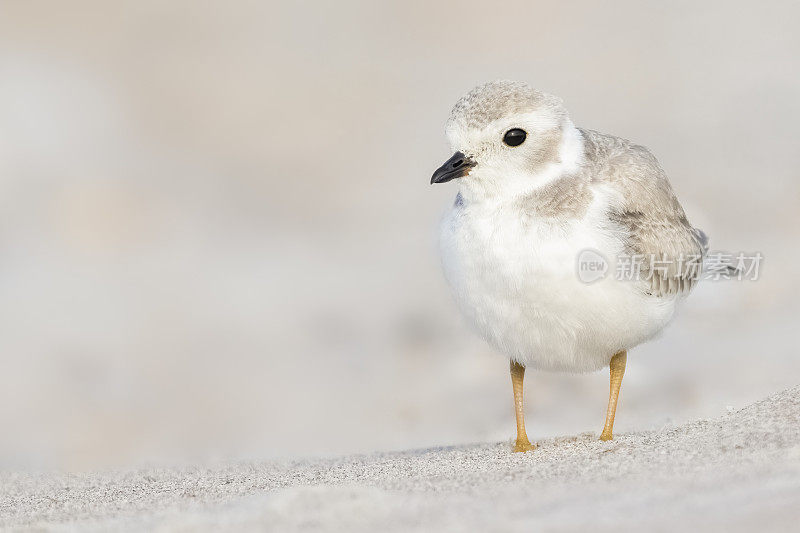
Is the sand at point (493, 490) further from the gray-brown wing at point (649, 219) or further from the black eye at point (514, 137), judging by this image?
the black eye at point (514, 137)

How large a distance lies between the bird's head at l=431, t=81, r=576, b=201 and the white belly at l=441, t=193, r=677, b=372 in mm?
164

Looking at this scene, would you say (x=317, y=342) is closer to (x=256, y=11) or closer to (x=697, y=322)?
(x=697, y=322)

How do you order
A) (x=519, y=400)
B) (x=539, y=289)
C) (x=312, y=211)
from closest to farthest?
1. (x=539, y=289)
2. (x=519, y=400)
3. (x=312, y=211)

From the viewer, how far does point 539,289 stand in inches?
197

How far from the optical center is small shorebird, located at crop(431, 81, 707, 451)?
5.03m

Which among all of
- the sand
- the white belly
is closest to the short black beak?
the white belly

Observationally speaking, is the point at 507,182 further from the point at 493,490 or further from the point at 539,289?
the point at 493,490

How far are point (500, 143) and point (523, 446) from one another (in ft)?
4.68

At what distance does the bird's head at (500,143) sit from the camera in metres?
5.28

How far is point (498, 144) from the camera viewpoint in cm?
532

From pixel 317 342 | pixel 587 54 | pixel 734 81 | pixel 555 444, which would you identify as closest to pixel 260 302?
pixel 317 342

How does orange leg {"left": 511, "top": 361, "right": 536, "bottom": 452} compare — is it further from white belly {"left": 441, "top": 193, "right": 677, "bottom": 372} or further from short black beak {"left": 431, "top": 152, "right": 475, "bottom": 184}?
short black beak {"left": 431, "top": 152, "right": 475, "bottom": 184}

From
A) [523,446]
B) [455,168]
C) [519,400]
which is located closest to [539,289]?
[455,168]

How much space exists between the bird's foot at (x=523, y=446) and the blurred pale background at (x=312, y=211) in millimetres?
1022
